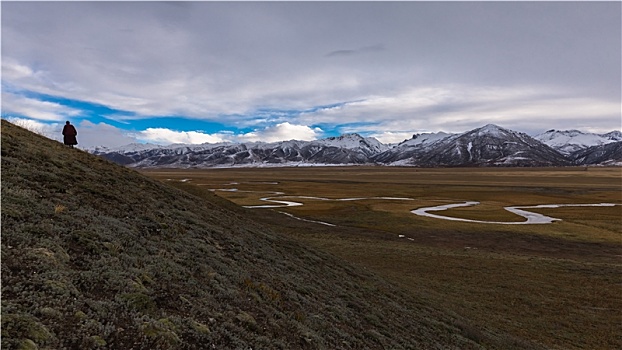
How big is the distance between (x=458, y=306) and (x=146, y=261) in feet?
58.6

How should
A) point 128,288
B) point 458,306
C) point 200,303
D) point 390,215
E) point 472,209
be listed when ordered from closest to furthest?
point 128,288 → point 200,303 → point 458,306 → point 390,215 → point 472,209

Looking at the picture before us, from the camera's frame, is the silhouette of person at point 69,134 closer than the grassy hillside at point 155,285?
No

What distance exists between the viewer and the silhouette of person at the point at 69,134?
1018 inches

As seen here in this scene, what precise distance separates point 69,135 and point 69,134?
0.07 m

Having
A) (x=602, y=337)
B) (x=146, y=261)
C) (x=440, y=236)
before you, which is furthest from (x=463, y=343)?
(x=440, y=236)

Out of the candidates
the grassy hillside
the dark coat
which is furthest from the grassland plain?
the dark coat

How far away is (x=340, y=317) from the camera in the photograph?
41.4ft

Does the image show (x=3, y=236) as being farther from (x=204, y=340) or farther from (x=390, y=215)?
(x=390, y=215)

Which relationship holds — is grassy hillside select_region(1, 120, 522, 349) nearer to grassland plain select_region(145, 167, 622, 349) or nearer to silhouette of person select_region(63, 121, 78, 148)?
grassland plain select_region(145, 167, 622, 349)

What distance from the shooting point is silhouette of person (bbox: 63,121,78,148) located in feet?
84.8

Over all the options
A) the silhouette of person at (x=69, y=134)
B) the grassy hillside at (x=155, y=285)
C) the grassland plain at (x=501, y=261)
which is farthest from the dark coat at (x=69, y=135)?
the grassland plain at (x=501, y=261)

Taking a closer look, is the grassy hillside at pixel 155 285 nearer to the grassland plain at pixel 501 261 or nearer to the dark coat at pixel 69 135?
the grassland plain at pixel 501 261

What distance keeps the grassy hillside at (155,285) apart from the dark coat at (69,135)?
647 cm

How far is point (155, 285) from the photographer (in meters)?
9.32
